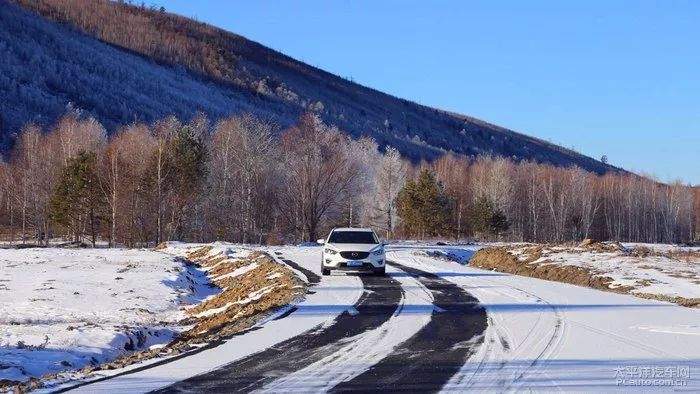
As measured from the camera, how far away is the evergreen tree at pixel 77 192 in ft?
194

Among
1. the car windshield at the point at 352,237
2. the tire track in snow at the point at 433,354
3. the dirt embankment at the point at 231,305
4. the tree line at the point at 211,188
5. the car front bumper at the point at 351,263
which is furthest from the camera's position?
the tree line at the point at 211,188

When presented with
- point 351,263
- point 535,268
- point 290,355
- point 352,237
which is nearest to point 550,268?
point 535,268

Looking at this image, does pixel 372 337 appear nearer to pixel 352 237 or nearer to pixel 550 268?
pixel 352 237

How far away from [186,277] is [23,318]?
9.75 m

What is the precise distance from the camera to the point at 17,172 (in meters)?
74.8

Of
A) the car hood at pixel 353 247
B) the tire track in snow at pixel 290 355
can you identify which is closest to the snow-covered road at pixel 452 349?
the tire track in snow at pixel 290 355

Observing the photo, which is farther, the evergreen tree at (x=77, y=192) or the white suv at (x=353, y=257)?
the evergreen tree at (x=77, y=192)

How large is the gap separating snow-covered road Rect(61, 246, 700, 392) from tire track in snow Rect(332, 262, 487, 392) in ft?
0.06

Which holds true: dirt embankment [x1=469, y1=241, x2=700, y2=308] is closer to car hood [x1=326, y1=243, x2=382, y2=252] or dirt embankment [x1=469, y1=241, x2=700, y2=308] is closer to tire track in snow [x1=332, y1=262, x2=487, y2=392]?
tire track in snow [x1=332, y1=262, x2=487, y2=392]

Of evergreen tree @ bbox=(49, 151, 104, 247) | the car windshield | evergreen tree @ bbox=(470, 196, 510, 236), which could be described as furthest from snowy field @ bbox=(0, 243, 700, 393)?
evergreen tree @ bbox=(470, 196, 510, 236)

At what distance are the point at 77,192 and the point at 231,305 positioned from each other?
1823 inches

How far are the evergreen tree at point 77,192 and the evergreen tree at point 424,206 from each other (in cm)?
3151

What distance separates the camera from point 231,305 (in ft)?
59.3

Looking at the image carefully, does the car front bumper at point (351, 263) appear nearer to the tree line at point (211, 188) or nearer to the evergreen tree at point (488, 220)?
the tree line at point (211, 188)
